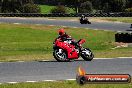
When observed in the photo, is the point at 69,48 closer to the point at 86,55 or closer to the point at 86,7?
the point at 86,55

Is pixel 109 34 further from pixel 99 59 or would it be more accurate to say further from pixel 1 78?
pixel 1 78

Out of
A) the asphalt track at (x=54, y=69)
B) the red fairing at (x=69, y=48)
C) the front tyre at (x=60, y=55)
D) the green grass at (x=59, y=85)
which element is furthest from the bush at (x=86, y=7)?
the green grass at (x=59, y=85)

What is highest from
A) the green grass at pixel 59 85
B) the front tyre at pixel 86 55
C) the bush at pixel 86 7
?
the green grass at pixel 59 85

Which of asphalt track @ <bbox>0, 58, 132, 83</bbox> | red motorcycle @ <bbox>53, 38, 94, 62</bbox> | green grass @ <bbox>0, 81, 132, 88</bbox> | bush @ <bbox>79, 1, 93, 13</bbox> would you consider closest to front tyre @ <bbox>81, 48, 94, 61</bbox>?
red motorcycle @ <bbox>53, 38, 94, 62</bbox>

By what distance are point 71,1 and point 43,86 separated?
108 metres

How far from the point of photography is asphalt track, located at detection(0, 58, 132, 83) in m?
13.8

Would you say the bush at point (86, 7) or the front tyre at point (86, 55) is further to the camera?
the bush at point (86, 7)

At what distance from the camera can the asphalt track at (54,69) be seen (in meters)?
13.8

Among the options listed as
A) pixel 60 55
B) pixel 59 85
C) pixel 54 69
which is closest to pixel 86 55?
pixel 60 55

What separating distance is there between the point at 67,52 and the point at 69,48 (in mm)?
194

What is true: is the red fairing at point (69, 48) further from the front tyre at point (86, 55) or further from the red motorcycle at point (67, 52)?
the front tyre at point (86, 55)

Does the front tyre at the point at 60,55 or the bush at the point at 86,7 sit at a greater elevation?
the front tyre at the point at 60,55

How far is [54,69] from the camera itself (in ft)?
51.3

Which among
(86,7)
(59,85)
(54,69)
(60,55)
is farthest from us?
(86,7)
